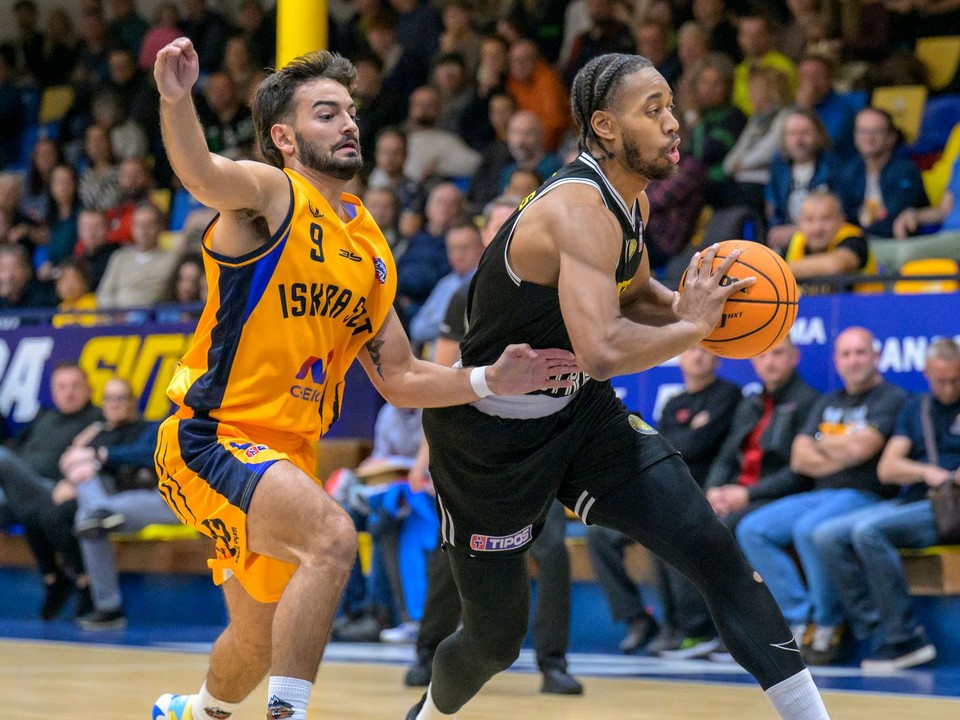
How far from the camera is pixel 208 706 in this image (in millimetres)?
4281

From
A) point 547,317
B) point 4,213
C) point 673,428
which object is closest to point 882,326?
point 673,428

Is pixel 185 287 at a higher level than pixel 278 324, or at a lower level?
lower

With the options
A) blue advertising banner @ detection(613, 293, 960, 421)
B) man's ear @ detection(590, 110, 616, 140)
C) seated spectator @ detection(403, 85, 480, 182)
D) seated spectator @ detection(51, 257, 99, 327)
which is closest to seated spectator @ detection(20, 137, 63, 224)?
seated spectator @ detection(51, 257, 99, 327)

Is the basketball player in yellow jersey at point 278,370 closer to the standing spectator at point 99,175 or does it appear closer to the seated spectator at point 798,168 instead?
the seated spectator at point 798,168

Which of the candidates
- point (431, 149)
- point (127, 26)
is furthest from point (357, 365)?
point (127, 26)

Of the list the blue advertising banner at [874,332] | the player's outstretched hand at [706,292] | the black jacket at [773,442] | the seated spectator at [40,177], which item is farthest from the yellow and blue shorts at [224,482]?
the seated spectator at [40,177]

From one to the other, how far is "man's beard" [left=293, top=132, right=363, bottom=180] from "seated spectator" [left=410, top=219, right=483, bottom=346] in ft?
12.7

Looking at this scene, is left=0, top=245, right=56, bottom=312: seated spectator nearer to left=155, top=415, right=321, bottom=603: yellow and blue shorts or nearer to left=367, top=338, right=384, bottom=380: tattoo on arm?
left=367, top=338, right=384, bottom=380: tattoo on arm

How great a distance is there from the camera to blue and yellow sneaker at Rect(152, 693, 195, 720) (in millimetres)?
4340

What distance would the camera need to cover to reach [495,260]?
13.9ft

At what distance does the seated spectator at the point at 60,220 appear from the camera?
12.6 meters

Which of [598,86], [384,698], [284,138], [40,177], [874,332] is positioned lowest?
[384,698]

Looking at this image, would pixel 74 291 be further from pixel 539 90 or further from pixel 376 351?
pixel 376 351

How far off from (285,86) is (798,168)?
5.25m
